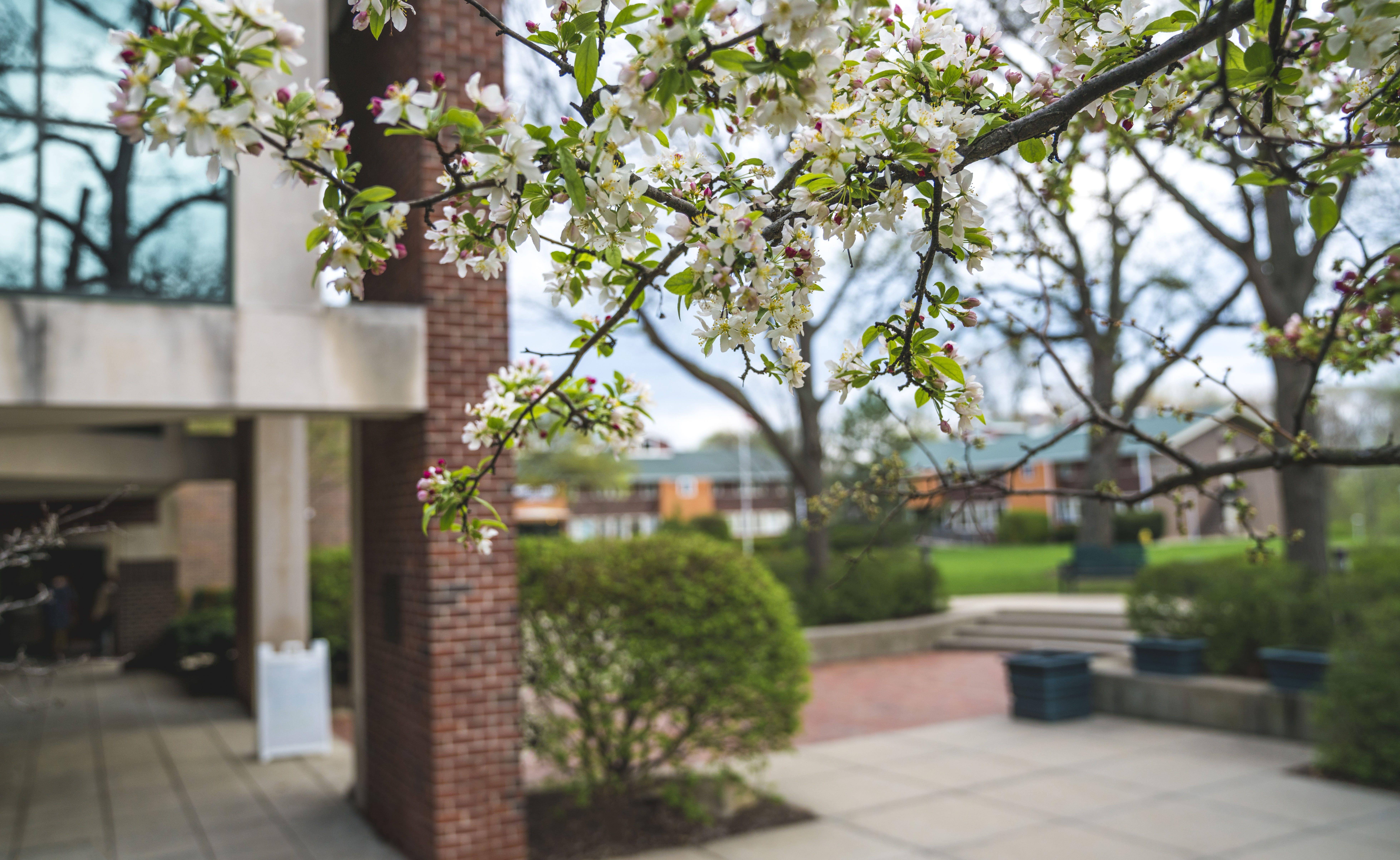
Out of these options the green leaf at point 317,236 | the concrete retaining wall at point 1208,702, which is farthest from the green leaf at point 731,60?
the concrete retaining wall at point 1208,702

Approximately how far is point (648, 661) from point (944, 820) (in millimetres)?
2208

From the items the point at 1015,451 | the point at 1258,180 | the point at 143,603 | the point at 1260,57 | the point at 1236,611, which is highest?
the point at 1015,451

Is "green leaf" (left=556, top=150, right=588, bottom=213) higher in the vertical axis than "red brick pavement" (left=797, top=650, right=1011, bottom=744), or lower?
Result: higher

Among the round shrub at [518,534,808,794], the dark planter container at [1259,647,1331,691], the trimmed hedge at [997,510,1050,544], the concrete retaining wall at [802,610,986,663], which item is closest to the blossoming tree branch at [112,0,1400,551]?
the round shrub at [518,534,808,794]

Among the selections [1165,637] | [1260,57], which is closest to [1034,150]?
[1260,57]

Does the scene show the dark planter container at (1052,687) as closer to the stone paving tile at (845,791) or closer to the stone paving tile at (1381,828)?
the stone paving tile at (845,791)

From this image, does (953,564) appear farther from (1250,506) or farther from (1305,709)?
(1250,506)

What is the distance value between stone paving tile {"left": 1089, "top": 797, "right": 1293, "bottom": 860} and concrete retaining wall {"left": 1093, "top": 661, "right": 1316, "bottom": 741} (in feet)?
7.13

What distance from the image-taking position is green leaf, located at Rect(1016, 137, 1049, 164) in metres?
1.88

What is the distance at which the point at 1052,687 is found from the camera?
940cm

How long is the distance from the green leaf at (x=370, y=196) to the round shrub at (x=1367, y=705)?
739 cm

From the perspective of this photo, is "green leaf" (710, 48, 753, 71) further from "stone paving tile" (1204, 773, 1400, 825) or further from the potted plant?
the potted plant

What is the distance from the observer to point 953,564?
32594 millimetres

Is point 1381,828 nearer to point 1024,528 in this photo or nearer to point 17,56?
point 17,56
